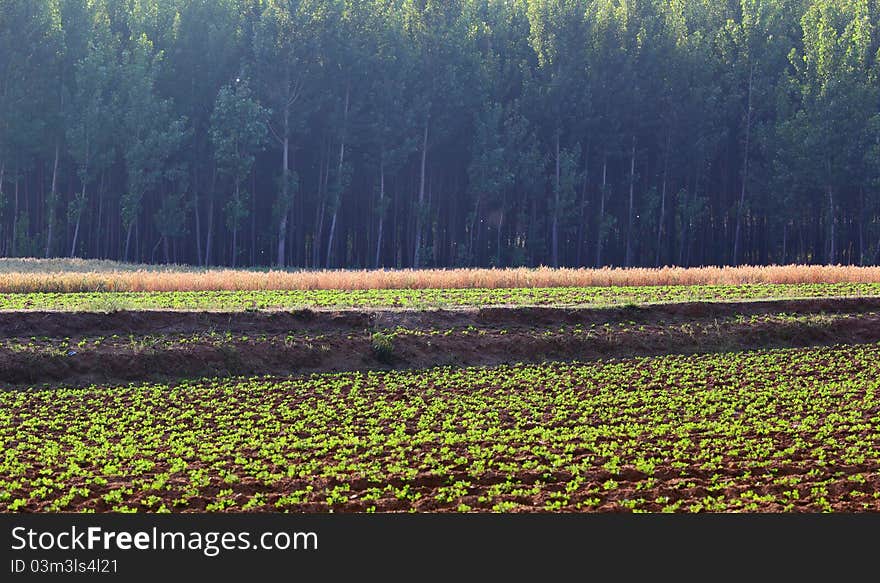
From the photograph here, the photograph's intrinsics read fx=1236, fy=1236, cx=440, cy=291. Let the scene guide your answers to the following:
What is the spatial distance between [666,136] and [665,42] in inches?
238

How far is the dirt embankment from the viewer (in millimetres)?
23906

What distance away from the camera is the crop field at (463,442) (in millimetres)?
13844

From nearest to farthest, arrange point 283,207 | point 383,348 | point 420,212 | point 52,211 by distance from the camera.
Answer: point 383,348 < point 283,207 < point 52,211 < point 420,212

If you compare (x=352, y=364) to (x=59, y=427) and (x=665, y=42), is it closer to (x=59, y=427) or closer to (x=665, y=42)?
(x=59, y=427)

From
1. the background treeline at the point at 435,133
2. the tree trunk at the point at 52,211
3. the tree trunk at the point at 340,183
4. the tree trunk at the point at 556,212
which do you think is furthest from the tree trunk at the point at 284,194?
the tree trunk at the point at 556,212

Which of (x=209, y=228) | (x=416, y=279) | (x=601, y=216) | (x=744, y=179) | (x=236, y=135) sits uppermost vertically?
(x=236, y=135)

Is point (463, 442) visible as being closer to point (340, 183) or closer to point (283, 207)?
point (283, 207)

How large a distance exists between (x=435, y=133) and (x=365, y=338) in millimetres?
45879

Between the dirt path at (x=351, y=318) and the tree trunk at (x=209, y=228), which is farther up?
the tree trunk at (x=209, y=228)

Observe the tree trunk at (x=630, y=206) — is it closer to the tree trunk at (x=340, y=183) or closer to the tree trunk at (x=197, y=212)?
the tree trunk at (x=340, y=183)

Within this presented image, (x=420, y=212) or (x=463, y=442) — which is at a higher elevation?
(x=420, y=212)

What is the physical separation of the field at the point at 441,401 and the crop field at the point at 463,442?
0.16 feet

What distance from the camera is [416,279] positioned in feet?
128

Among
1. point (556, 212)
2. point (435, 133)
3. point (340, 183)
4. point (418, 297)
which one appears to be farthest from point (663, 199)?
point (418, 297)
